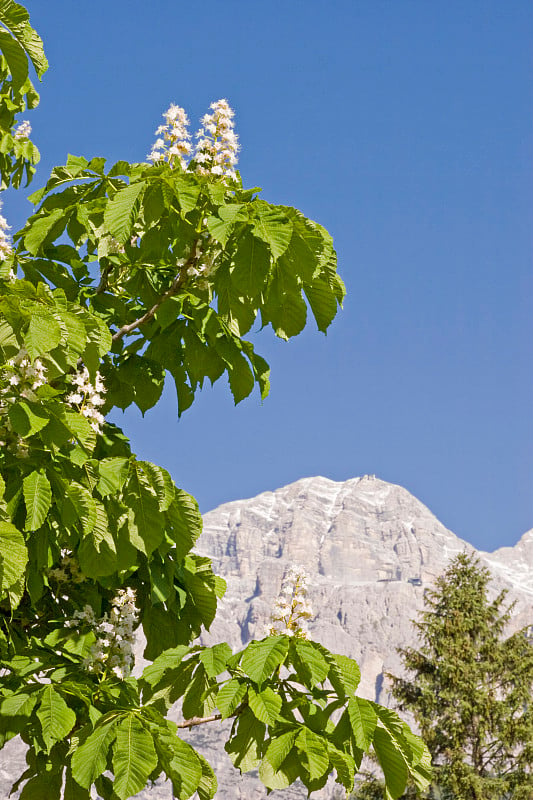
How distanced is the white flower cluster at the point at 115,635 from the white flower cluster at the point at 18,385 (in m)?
0.90

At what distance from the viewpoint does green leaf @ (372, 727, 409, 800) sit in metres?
3.32

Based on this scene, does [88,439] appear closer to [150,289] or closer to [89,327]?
[89,327]

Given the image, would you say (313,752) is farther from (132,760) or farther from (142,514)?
(142,514)

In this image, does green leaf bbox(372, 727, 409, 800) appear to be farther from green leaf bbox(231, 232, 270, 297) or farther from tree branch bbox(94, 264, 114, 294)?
tree branch bbox(94, 264, 114, 294)

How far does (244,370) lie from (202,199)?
75 centimetres

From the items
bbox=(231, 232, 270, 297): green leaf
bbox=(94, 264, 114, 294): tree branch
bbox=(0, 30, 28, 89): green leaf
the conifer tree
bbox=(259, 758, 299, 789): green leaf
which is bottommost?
bbox=(259, 758, 299, 789): green leaf

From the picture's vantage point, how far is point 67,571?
13.6 ft

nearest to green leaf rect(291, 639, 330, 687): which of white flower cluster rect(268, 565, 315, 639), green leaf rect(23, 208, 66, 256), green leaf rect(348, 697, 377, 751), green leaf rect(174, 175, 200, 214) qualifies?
green leaf rect(348, 697, 377, 751)

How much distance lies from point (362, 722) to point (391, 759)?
305 millimetres

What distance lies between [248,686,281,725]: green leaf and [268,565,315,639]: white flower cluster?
0.74 metres

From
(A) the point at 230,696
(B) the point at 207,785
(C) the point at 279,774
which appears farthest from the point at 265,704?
(B) the point at 207,785

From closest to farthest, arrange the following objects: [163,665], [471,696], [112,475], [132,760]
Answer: [132,760] → [112,475] → [163,665] → [471,696]

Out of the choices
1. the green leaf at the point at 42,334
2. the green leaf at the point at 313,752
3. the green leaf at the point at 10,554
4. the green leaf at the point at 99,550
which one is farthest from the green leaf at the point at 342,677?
the green leaf at the point at 42,334

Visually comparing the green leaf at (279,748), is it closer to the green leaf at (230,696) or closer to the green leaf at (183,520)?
the green leaf at (230,696)
